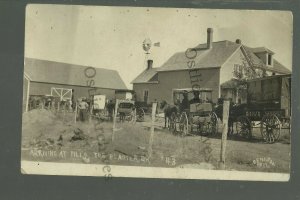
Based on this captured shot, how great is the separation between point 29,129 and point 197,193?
52.7 inches

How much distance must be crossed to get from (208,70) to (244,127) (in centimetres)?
51

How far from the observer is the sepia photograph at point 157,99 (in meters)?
2.69

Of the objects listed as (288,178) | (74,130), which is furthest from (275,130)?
(74,130)

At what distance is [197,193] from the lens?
8.69ft

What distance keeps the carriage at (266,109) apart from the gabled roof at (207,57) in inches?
11.0

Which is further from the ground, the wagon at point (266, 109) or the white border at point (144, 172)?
A: the wagon at point (266, 109)

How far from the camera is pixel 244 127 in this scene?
2703 millimetres

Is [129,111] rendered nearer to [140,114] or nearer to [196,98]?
[140,114]

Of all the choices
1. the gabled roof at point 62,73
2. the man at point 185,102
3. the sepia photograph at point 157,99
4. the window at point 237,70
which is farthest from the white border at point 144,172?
the window at point 237,70

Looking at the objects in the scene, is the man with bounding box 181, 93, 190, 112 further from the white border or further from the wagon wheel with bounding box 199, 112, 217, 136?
the white border

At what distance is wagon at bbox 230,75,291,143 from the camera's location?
2.69m

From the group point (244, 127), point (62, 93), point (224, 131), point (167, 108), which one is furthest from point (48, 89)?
point (244, 127)

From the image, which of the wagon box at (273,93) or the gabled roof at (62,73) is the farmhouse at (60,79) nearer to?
the gabled roof at (62,73)

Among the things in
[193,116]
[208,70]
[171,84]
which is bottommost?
[193,116]
